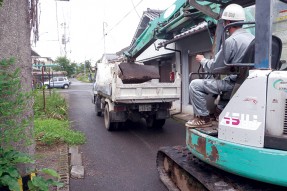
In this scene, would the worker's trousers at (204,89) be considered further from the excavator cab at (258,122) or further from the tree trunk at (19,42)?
Result: the tree trunk at (19,42)

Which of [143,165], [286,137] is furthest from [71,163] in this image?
[286,137]

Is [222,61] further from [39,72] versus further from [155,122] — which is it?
[39,72]

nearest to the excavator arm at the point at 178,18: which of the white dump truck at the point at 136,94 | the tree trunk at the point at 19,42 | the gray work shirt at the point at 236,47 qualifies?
the white dump truck at the point at 136,94

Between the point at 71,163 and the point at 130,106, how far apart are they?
2.72 meters

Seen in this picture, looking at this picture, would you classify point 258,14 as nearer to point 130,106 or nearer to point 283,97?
point 283,97

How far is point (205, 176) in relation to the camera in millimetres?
3344

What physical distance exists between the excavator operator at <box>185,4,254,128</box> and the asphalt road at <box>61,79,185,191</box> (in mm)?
1558

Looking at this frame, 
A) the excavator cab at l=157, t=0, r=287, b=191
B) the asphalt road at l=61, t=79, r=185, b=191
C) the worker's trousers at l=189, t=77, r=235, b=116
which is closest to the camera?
the excavator cab at l=157, t=0, r=287, b=191

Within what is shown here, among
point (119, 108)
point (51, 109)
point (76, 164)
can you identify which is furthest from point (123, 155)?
point (51, 109)

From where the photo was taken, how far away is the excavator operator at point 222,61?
303 cm

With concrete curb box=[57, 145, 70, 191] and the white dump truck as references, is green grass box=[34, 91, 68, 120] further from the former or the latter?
concrete curb box=[57, 145, 70, 191]

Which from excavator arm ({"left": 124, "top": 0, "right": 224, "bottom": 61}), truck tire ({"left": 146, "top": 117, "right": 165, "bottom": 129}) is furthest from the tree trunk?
truck tire ({"left": 146, "top": 117, "right": 165, "bottom": 129})

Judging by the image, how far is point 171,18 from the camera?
622 centimetres

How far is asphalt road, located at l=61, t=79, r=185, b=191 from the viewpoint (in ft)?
15.1
